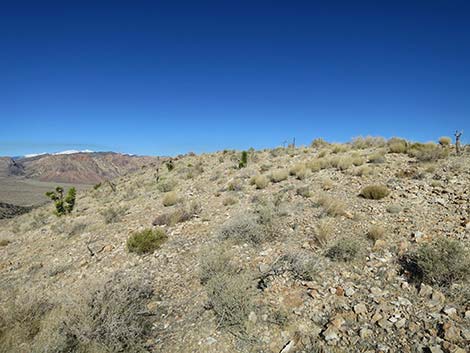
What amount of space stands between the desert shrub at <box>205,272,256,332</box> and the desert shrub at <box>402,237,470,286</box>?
317cm

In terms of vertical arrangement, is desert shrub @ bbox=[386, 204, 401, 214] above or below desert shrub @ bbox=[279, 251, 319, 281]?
above

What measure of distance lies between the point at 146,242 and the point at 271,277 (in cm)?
409

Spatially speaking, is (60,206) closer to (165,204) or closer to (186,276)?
(165,204)

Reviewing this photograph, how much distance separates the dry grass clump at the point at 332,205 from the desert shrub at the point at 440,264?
276 centimetres

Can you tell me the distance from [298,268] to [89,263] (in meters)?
6.07

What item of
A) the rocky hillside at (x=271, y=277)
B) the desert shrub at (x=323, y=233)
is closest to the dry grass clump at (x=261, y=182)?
the rocky hillside at (x=271, y=277)

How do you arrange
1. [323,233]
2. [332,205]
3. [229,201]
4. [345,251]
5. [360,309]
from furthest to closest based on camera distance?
[229,201]
[332,205]
[323,233]
[345,251]
[360,309]

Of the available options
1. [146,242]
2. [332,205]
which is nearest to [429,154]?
[332,205]

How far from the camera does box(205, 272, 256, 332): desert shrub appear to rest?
191 inches

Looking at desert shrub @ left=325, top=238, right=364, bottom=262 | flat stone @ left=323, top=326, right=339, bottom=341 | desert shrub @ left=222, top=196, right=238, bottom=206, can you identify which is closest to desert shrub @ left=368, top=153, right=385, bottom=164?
desert shrub @ left=222, top=196, right=238, bottom=206

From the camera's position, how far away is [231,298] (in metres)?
5.19

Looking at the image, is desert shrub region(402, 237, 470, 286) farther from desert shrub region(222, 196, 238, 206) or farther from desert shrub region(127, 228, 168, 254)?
desert shrub region(222, 196, 238, 206)

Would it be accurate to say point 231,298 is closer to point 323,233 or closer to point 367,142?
point 323,233

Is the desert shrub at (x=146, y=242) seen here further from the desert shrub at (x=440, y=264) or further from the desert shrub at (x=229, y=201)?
the desert shrub at (x=440, y=264)
